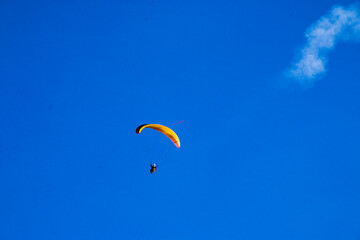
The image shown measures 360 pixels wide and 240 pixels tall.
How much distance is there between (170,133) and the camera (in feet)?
85.3

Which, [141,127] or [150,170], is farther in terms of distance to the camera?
[150,170]

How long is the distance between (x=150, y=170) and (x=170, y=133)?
4.18 meters

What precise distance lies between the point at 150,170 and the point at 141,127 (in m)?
4.59

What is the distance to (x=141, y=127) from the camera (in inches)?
998

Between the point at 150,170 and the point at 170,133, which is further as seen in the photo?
the point at 150,170

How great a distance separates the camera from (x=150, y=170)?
28.0 m

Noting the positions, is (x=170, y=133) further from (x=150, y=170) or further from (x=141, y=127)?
(x=150, y=170)

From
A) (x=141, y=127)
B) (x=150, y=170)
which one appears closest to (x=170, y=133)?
(x=141, y=127)
